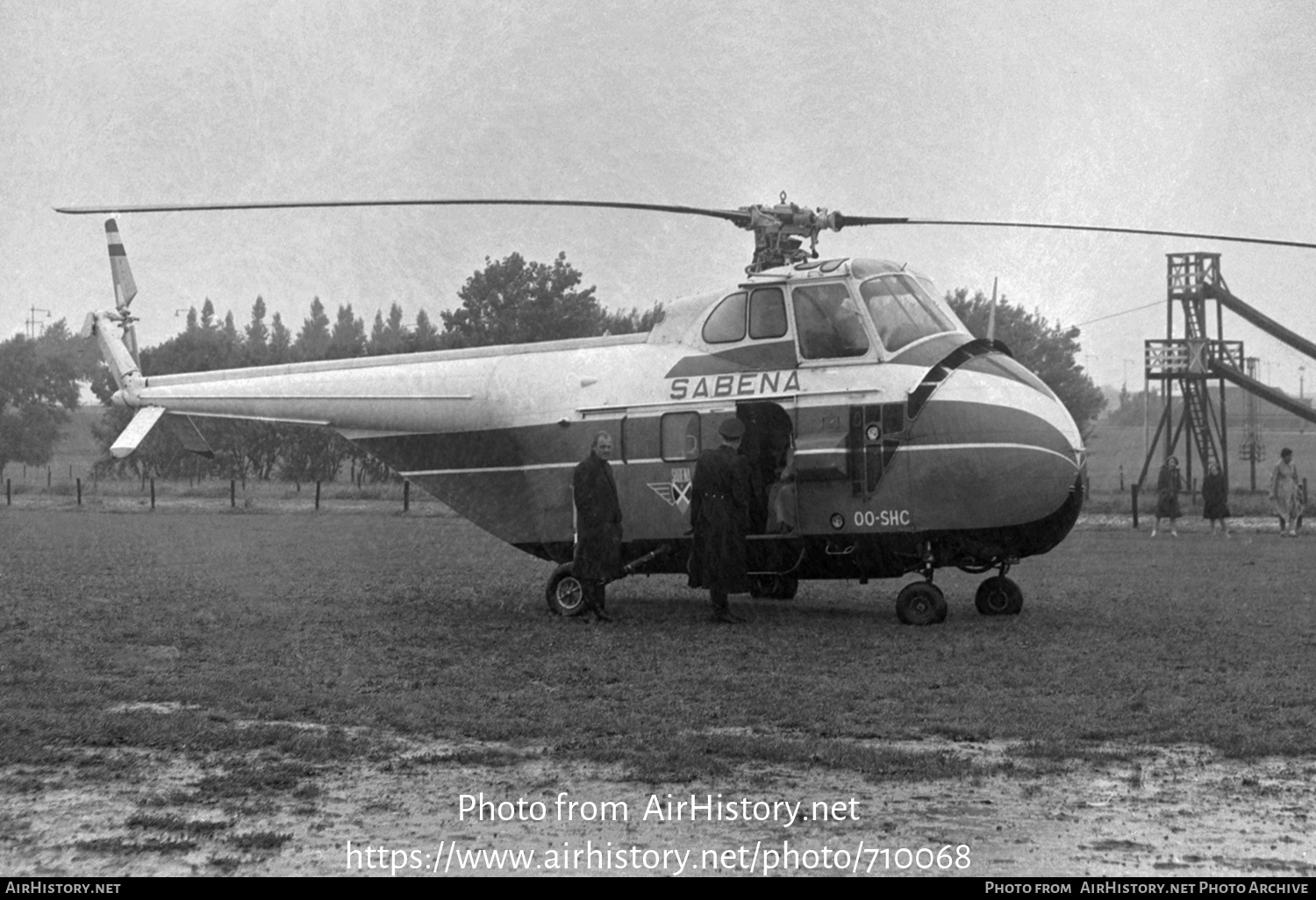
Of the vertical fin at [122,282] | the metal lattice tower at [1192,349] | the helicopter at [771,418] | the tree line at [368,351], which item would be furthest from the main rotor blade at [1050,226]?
the tree line at [368,351]

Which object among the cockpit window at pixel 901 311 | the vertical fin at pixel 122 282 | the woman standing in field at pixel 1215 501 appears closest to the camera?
the cockpit window at pixel 901 311

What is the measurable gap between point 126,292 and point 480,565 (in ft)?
24.1

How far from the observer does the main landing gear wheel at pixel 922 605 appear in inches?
585

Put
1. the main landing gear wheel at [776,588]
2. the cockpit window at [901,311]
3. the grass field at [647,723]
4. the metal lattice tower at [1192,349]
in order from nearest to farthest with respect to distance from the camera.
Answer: the grass field at [647,723]
the cockpit window at [901,311]
the main landing gear wheel at [776,588]
the metal lattice tower at [1192,349]

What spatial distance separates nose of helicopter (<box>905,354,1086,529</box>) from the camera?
47.2 ft

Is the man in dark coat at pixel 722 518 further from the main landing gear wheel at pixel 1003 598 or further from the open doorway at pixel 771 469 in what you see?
Answer: the main landing gear wheel at pixel 1003 598

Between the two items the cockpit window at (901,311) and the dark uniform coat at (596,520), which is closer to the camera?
the cockpit window at (901,311)

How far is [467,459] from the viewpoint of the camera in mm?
17078

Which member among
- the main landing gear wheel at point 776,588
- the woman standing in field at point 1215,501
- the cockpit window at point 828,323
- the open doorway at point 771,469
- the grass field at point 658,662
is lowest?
the grass field at point 658,662

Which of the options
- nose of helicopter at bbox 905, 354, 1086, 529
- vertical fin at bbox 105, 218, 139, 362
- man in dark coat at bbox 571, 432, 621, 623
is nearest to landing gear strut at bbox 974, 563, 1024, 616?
nose of helicopter at bbox 905, 354, 1086, 529

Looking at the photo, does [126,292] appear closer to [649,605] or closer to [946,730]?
[649,605]

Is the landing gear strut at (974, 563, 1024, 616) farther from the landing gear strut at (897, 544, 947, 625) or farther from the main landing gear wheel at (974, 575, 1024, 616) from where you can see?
the landing gear strut at (897, 544, 947, 625)

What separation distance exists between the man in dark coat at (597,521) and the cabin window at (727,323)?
153cm
